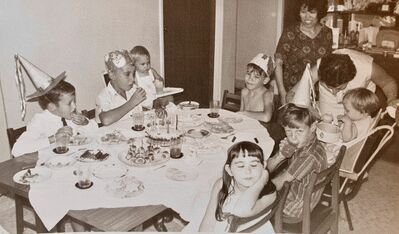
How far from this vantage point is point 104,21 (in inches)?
169

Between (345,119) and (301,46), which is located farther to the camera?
(301,46)

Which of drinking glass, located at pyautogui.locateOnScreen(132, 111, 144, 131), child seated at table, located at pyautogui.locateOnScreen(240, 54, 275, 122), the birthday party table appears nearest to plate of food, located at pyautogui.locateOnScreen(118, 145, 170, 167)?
the birthday party table

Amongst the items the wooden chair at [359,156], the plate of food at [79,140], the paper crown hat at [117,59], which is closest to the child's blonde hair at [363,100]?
the wooden chair at [359,156]

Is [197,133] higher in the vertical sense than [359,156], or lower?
higher

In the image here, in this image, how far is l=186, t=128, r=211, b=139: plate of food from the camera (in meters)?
2.95

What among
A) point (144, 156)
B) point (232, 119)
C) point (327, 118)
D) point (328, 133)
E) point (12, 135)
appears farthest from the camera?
point (232, 119)

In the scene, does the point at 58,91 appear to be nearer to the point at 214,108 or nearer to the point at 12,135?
the point at 12,135

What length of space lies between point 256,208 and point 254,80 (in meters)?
1.56

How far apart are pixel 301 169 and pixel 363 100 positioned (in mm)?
829

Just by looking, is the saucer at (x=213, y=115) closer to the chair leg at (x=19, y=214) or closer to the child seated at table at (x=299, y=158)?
the child seated at table at (x=299, y=158)

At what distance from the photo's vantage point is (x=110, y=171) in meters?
2.41

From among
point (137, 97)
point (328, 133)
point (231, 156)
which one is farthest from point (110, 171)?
point (328, 133)

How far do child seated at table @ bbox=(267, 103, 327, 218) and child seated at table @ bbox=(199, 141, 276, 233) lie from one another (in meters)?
0.28

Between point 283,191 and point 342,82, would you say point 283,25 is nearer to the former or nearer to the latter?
point 342,82
